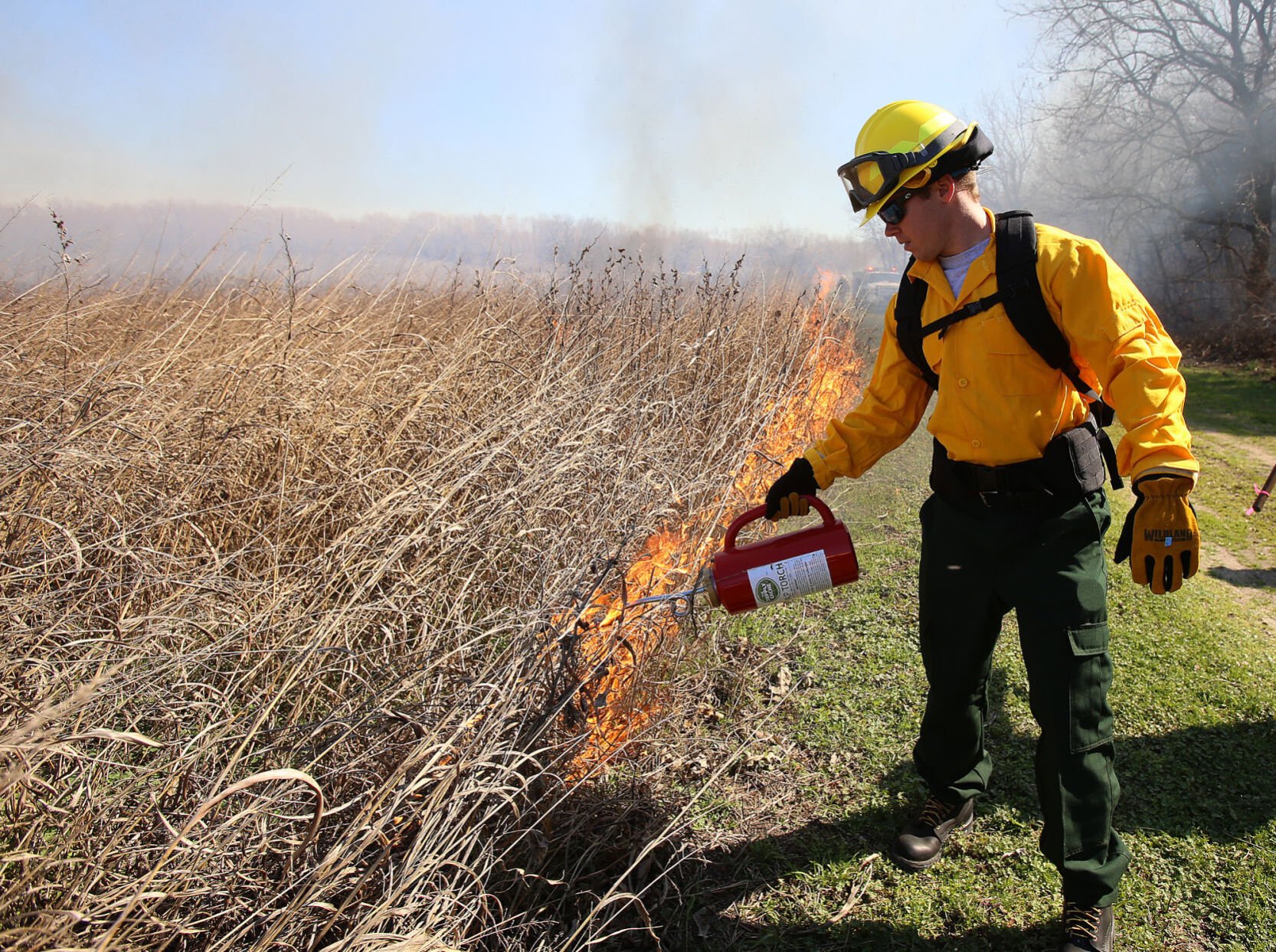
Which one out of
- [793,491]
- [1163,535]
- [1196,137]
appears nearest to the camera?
Answer: [1163,535]

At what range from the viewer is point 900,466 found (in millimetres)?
7344

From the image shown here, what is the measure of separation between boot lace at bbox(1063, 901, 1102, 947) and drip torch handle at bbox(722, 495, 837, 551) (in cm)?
121

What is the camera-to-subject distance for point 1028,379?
6.92 feet

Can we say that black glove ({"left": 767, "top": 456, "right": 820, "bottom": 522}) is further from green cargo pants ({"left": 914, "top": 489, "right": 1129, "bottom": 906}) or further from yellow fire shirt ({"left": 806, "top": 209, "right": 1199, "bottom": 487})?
green cargo pants ({"left": 914, "top": 489, "right": 1129, "bottom": 906})

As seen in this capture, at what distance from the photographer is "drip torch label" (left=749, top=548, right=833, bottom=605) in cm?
229

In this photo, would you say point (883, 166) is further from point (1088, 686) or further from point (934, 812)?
point (934, 812)

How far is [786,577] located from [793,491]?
0.33 meters

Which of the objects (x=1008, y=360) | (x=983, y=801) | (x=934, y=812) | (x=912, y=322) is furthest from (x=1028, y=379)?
(x=983, y=801)

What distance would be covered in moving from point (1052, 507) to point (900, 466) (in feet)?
17.6

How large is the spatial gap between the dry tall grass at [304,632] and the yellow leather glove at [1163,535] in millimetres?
1317

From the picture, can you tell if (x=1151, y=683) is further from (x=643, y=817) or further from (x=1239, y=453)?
(x=1239, y=453)

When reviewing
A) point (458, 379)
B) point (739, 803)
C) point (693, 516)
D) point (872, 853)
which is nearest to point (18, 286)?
point (458, 379)

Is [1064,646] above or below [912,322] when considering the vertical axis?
below

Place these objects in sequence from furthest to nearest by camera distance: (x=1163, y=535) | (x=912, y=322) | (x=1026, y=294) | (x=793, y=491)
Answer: (x=793, y=491), (x=912, y=322), (x=1026, y=294), (x=1163, y=535)
